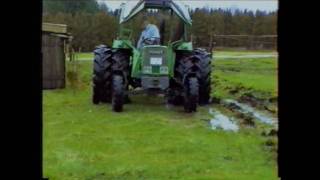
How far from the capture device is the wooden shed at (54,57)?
20.6 meters

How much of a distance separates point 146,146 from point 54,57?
11.9 metres

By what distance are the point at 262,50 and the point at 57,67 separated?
2095 centimetres

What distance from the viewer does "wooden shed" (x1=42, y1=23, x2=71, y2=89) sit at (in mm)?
20578

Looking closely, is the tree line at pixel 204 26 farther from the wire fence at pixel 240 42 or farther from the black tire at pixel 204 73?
the black tire at pixel 204 73

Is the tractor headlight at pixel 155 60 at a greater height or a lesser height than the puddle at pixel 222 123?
greater

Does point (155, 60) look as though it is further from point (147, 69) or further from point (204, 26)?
point (204, 26)

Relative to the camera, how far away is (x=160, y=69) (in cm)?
1416

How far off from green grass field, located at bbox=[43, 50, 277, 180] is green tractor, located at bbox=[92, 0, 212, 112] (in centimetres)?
39

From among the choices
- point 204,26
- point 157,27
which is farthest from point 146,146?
point 204,26

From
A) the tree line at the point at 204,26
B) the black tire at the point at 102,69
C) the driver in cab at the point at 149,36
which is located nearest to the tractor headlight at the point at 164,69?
the driver in cab at the point at 149,36

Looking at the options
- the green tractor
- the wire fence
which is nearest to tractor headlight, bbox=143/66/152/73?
the green tractor

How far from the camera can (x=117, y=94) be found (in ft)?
44.9

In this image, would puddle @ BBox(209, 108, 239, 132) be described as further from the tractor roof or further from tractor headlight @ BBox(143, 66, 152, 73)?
the tractor roof
